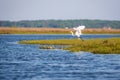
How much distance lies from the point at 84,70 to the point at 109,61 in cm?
661

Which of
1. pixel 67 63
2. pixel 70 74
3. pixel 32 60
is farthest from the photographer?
pixel 32 60

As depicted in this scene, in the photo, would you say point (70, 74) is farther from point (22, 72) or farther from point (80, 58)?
point (80, 58)

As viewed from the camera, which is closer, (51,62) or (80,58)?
(51,62)

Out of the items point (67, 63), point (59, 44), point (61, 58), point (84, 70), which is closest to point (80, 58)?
point (61, 58)

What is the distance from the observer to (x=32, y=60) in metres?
46.4

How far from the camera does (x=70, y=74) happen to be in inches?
1404

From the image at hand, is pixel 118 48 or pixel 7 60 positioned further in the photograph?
pixel 118 48

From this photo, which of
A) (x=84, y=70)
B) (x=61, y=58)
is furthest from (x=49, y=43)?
(x=84, y=70)

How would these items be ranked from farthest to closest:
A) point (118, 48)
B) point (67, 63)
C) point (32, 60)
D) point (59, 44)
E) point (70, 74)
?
point (59, 44) → point (118, 48) → point (32, 60) → point (67, 63) → point (70, 74)

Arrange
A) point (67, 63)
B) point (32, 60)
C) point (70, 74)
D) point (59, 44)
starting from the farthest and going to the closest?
point (59, 44), point (32, 60), point (67, 63), point (70, 74)

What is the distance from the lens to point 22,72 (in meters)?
36.9

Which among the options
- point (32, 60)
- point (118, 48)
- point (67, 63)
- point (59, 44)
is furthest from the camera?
point (59, 44)

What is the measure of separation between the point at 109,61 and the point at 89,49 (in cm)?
1108

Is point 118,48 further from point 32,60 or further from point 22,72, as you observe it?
point 22,72
